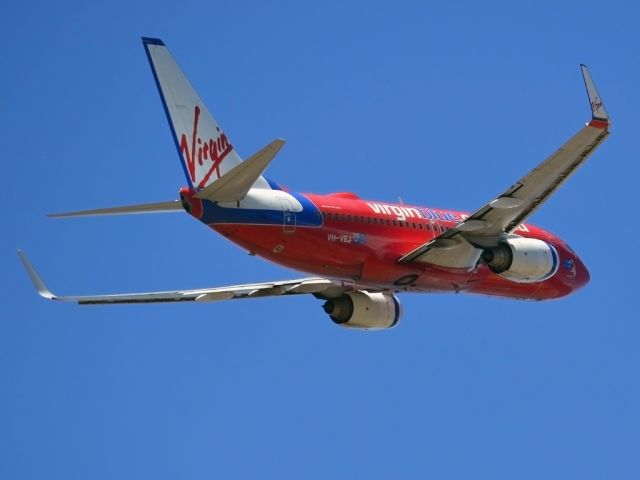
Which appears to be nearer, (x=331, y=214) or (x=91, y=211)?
(x=91, y=211)

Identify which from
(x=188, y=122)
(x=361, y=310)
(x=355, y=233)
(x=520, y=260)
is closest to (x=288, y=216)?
(x=355, y=233)

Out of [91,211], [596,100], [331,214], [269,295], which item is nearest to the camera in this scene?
[91,211]

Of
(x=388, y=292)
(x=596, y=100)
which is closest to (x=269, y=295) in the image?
(x=388, y=292)

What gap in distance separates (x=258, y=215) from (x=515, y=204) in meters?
8.16

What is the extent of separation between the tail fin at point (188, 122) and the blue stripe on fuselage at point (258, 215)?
0.87 metres

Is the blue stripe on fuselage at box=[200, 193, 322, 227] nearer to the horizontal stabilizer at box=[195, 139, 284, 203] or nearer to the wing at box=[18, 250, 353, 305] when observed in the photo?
the horizontal stabilizer at box=[195, 139, 284, 203]

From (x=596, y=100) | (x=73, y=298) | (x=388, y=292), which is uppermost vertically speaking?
(x=596, y=100)

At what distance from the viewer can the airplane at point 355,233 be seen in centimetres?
3978

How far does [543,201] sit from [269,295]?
390 inches

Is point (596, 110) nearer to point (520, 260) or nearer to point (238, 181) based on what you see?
point (520, 260)

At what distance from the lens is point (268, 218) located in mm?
40531

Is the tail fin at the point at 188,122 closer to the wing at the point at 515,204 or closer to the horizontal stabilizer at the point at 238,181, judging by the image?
the horizontal stabilizer at the point at 238,181

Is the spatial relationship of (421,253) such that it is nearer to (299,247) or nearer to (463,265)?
(463,265)

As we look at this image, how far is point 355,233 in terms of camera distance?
4334 cm
